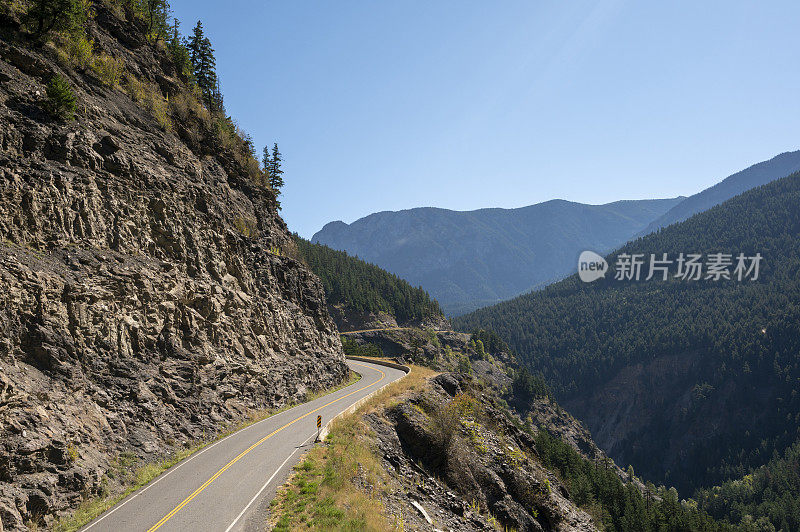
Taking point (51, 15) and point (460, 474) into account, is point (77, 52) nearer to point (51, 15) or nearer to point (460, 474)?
point (51, 15)

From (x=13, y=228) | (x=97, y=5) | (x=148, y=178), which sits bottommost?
(x=13, y=228)

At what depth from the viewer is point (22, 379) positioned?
13555 mm

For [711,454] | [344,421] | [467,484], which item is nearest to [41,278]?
[344,421]

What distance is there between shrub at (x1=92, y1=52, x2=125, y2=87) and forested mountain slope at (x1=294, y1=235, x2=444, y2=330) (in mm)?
66953

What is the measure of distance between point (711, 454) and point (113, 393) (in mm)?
178274

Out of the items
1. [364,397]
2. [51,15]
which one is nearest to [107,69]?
[51,15]

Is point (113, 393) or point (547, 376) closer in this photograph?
point (113, 393)

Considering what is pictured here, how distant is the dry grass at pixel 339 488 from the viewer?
492 inches

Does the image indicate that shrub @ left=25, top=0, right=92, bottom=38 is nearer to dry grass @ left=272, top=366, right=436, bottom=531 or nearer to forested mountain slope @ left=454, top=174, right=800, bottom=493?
dry grass @ left=272, top=366, right=436, bottom=531

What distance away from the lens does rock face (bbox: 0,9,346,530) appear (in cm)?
1366

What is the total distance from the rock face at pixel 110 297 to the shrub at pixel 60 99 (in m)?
0.55

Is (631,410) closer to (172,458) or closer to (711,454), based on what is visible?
(711,454)

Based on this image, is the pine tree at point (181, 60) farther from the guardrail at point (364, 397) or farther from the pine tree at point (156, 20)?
the guardrail at point (364, 397)

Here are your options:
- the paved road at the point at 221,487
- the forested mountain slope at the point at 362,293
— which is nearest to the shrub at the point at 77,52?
the paved road at the point at 221,487
